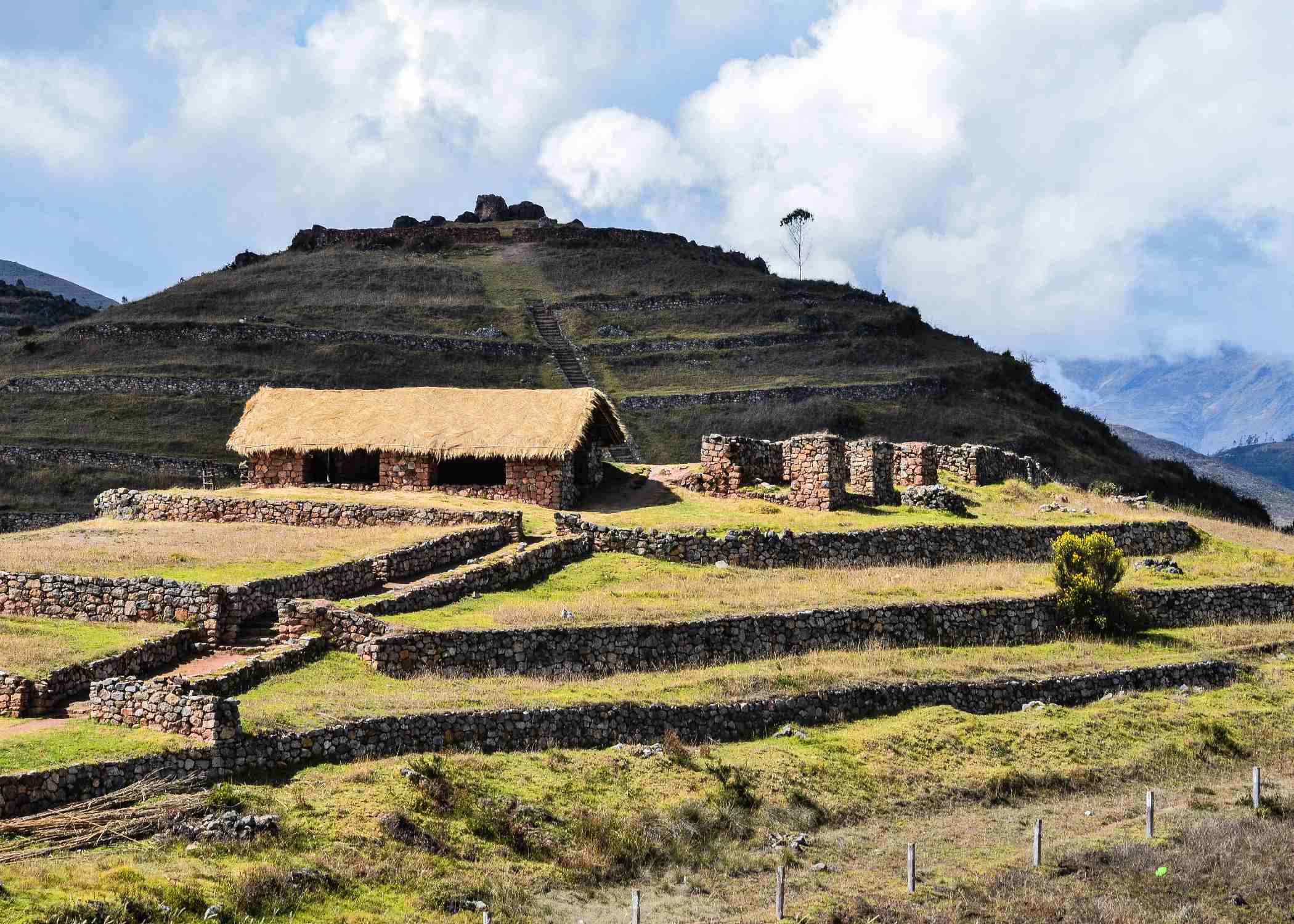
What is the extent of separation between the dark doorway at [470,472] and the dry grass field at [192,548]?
4.34 metres

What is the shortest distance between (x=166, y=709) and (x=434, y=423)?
18134 millimetres

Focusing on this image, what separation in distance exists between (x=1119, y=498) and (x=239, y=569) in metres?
25.4

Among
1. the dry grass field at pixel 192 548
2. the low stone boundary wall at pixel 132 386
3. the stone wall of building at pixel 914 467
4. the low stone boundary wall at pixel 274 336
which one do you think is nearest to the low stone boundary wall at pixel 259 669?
the dry grass field at pixel 192 548

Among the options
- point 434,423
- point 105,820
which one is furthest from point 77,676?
point 434,423

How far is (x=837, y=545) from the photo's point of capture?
31406 mm

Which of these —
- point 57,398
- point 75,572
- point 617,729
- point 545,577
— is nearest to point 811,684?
point 617,729

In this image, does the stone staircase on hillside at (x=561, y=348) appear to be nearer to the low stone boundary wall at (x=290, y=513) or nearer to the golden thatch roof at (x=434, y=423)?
the golden thatch roof at (x=434, y=423)

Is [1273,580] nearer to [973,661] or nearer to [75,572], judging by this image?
[973,661]

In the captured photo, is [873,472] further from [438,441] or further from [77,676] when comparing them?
[77,676]

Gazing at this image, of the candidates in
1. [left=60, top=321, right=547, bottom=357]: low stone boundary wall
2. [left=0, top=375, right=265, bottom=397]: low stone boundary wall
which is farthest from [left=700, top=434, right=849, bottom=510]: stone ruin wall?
[left=60, top=321, right=547, bottom=357]: low stone boundary wall

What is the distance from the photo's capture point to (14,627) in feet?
72.6

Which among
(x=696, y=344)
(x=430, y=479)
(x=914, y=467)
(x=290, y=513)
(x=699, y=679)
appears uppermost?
(x=696, y=344)

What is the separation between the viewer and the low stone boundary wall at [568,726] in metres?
17.0

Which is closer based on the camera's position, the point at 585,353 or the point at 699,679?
the point at 699,679
